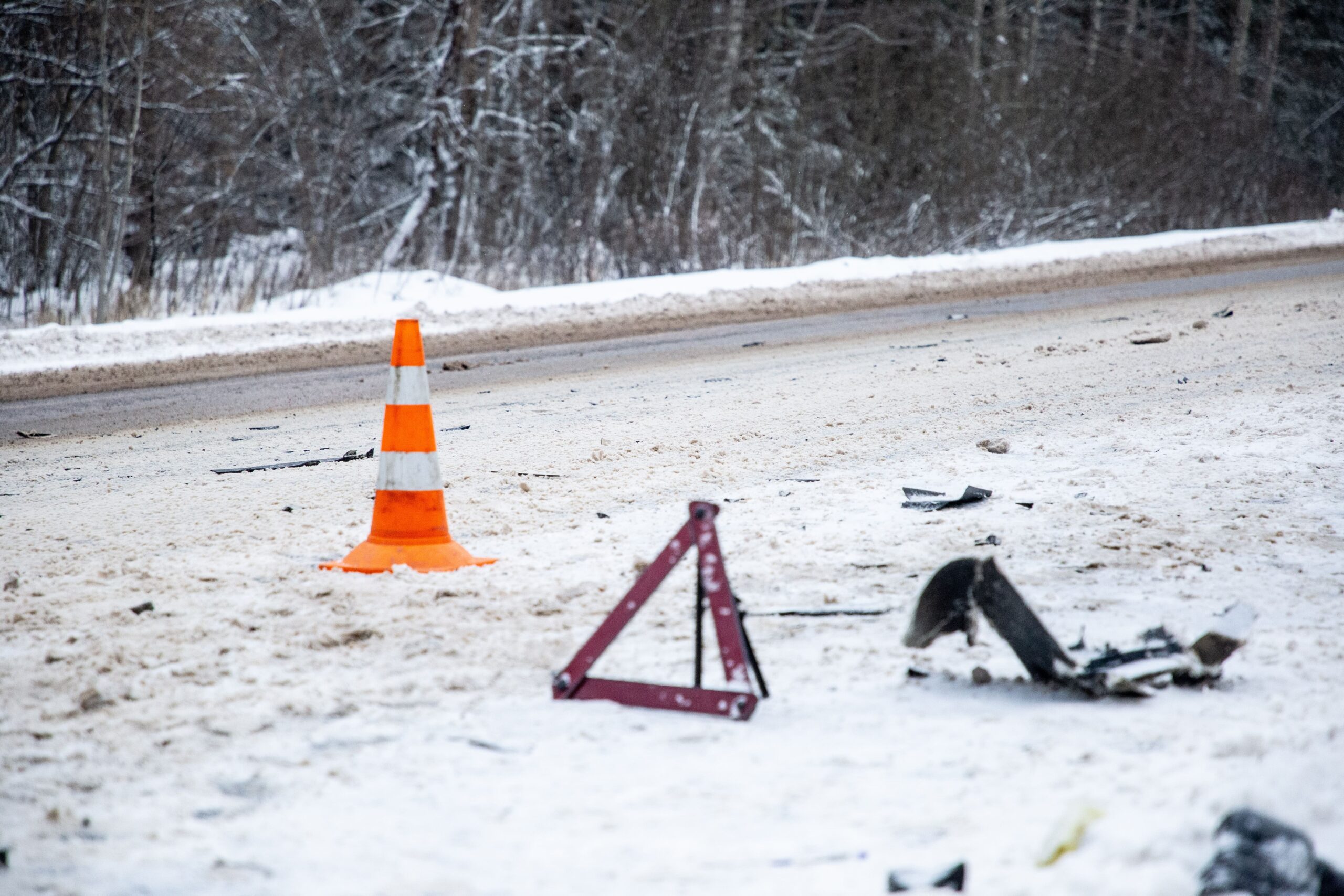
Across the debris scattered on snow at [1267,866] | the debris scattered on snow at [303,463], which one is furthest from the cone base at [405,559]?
the debris scattered on snow at [1267,866]

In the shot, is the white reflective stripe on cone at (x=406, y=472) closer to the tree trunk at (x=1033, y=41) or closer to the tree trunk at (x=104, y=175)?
the tree trunk at (x=104, y=175)

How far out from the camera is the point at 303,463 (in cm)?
557

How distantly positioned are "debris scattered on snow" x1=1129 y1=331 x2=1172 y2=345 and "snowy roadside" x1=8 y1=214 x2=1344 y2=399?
4.33 m

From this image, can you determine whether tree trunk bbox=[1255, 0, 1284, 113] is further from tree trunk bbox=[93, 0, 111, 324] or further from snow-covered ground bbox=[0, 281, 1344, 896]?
snow-covered ground bbox=[0, 281, 1344, 896]

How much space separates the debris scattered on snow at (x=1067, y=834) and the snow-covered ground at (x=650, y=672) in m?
0.02

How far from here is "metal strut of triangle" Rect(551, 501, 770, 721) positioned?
8.23ft

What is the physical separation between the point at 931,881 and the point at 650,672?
1.14 m

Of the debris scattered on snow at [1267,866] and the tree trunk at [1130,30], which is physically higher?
the tree trunk at [1130,30]

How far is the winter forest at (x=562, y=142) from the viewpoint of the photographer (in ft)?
45.1

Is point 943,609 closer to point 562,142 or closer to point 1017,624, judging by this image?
point 1017,624

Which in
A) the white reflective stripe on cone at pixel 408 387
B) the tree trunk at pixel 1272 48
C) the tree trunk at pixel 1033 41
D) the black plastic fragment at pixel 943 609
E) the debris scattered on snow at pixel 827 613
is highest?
the tree trunk at pixel 1272 48

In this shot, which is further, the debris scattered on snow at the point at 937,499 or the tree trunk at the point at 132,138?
the tree trunk at the point at 132,138

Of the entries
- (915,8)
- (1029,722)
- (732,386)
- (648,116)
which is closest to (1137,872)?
(1029,722)

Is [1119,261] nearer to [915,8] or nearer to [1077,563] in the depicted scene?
[915,8]
